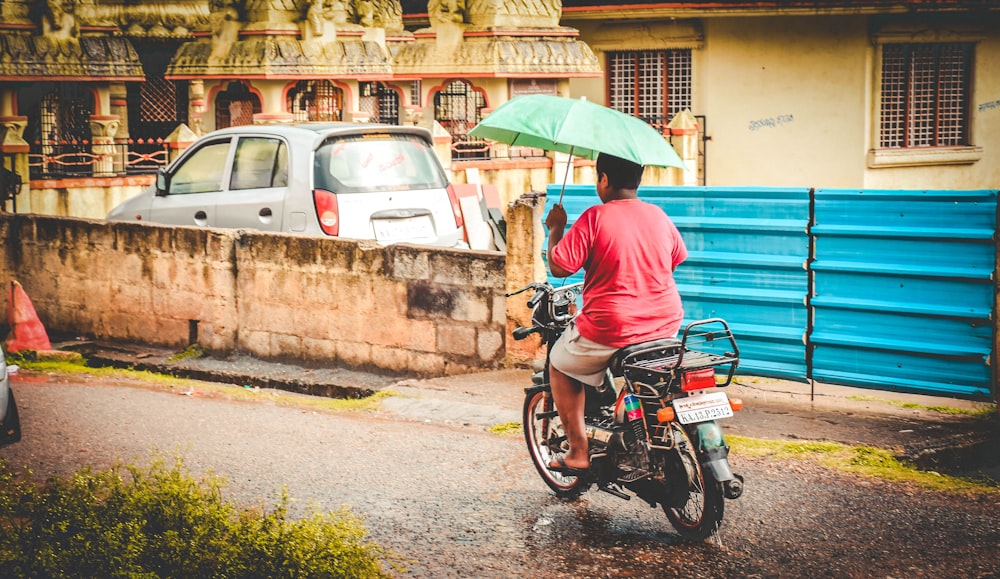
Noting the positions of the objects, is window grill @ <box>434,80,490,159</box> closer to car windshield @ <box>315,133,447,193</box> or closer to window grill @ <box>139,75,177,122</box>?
window grill @ <box>139,75,177,122</box>

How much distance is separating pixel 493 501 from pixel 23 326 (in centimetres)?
666

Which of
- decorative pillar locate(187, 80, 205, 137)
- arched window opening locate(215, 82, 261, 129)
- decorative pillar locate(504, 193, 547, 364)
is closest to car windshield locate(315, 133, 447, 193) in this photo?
decorative pillar locate(504, 193, 547, 364)

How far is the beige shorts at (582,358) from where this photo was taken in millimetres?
5793

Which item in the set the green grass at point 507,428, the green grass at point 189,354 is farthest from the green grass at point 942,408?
the green grass at point 189,354

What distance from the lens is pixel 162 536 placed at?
5.56 metres

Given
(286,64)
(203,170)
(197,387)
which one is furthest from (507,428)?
(286,64)

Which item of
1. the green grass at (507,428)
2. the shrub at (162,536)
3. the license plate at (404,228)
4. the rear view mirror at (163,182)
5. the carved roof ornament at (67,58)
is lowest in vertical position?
the green grass at (507,428)

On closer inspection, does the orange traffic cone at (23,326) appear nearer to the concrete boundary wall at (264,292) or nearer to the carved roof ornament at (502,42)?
the concrete boundary wall at (264,292)

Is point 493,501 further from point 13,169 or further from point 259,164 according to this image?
point 13,169

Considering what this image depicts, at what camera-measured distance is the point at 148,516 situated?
19.1ft

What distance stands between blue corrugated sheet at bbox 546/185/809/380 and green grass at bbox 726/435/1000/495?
1.21m

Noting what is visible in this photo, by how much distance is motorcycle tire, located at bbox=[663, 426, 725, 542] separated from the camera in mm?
5469

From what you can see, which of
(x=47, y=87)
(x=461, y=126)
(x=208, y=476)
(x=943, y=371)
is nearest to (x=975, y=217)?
(x=943, y=371)

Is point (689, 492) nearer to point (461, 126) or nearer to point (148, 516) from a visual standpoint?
point (148, 516)
